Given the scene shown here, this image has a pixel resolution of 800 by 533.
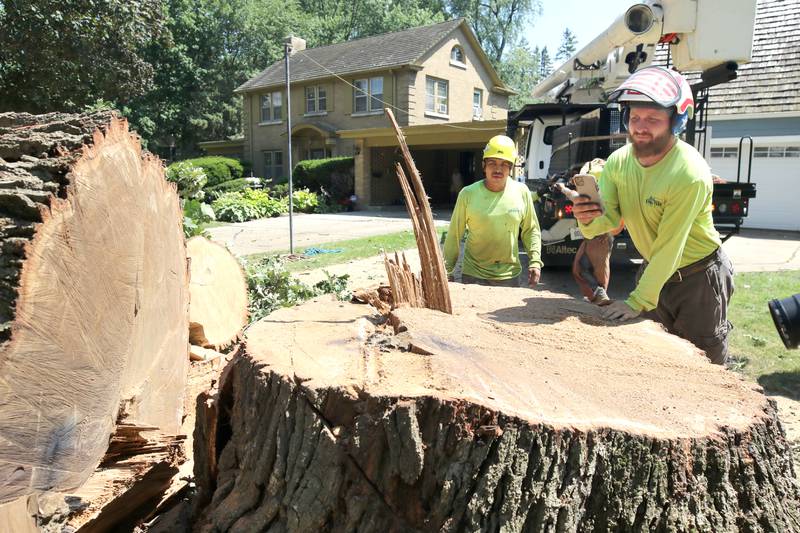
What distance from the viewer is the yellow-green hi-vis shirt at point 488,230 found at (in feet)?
12.8

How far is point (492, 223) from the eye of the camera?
3.90 m

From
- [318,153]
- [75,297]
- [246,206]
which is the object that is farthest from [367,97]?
[75,297]

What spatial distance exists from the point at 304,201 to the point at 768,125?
14.1m

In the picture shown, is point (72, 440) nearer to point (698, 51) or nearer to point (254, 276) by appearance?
point (254, 276)

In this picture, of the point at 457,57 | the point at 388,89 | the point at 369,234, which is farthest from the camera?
the point at 457,57

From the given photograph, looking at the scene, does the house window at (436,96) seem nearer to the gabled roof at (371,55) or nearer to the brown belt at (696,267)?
the gabled roof at (371,55)

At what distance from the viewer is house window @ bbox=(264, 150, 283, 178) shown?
1118 inches

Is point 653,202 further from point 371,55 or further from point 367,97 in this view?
point 371,55

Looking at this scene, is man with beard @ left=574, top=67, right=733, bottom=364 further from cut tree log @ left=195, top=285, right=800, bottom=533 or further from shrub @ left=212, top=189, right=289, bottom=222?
shrub @ left=212, top=189, right=289, bottom=222

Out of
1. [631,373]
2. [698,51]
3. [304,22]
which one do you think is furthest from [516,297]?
[304,22]

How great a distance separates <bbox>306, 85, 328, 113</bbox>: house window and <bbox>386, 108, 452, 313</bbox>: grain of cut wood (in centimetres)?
2491

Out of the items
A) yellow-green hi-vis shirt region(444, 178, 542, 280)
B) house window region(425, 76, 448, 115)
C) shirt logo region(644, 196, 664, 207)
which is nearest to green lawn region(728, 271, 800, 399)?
yellow-green hi-vis shirt region(444, 178, 542, 280)

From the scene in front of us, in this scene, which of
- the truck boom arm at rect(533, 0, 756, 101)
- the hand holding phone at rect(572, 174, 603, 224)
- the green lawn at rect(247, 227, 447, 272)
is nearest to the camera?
the hand holding phone at rect(572, 174, 603, 224)

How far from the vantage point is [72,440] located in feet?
6.24
